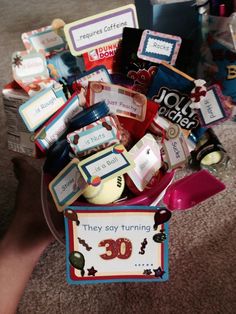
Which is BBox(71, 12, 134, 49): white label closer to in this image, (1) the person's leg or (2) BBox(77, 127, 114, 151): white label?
(2) BBox(77, 127, 114, 151): white label

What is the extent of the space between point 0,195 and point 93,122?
391 mm

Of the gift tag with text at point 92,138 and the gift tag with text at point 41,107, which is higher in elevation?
the gift tag with text at point 41,107

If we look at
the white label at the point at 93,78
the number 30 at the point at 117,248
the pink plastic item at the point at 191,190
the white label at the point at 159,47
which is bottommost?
the number 30 at the point at 117,248

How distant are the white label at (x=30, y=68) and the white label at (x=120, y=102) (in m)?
0.12

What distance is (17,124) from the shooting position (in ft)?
1.94

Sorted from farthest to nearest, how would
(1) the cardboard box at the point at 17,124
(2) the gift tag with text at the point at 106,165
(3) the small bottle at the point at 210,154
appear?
(3) the small bottle at the point at 210,154
(1) the cardboard box at the point at 17,124
(2) the gift tag with text at the point at 106,165

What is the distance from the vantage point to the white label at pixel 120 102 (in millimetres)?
543

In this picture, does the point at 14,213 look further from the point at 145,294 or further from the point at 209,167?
the point at 209,167

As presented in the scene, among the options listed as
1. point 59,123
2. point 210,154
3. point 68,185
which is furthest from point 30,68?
point 210,154

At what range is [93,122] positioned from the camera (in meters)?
0.50

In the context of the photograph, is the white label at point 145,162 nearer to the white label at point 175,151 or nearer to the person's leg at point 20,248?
the white label at point 175,151

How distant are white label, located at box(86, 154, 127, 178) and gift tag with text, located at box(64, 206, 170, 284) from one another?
0.05 metres

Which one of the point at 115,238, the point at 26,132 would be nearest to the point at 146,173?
the point at 115,238

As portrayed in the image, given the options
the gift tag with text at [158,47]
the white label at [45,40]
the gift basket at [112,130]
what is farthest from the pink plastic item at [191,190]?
the white label at [45,40]
